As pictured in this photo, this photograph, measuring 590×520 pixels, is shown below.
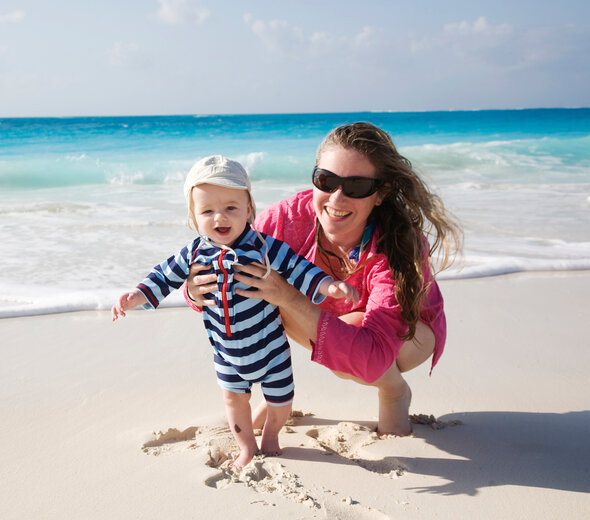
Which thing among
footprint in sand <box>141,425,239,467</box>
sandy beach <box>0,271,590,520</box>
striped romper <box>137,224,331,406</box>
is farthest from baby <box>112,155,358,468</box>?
sandy beach <box>0,271,590,520</box>

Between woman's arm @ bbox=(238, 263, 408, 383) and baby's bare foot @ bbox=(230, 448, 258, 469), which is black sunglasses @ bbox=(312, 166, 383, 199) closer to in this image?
woman's arm @ bbox=(238, 263, 408, 383)

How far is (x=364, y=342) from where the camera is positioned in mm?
2322

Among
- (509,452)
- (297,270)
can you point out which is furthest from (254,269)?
(509,452)

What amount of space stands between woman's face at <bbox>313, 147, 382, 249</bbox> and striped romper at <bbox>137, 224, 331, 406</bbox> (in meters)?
0.33

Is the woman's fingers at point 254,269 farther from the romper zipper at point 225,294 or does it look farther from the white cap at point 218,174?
the white cap at point 218,174

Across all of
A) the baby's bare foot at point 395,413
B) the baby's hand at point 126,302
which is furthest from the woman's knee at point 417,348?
the baby's hand at point 126,302

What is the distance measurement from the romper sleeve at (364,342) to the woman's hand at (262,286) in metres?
0.18

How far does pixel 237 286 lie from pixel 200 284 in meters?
0.15

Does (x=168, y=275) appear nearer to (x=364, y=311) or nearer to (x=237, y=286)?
(x=237, y=286)

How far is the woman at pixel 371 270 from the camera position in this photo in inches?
92.3

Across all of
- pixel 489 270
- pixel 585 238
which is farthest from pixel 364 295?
pixel 585 238

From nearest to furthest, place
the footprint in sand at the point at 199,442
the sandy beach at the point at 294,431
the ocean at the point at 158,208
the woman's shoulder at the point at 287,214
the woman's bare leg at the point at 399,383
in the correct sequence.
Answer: the sandy beach at the point at 294,431
the footprint in sand at the point at 199,442
the woman's bare leg at the point at 399,383
the woman's shoulder at the point at 287,214
the ocean at the point at 158,208

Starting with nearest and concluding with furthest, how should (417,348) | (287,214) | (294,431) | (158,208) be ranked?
1. (417,348)
2. (294,431)
3. (287,214)
4. (158,208)

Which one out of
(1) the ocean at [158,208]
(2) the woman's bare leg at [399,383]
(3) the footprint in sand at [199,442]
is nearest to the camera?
(3) the footprint in sand at [199,442]
